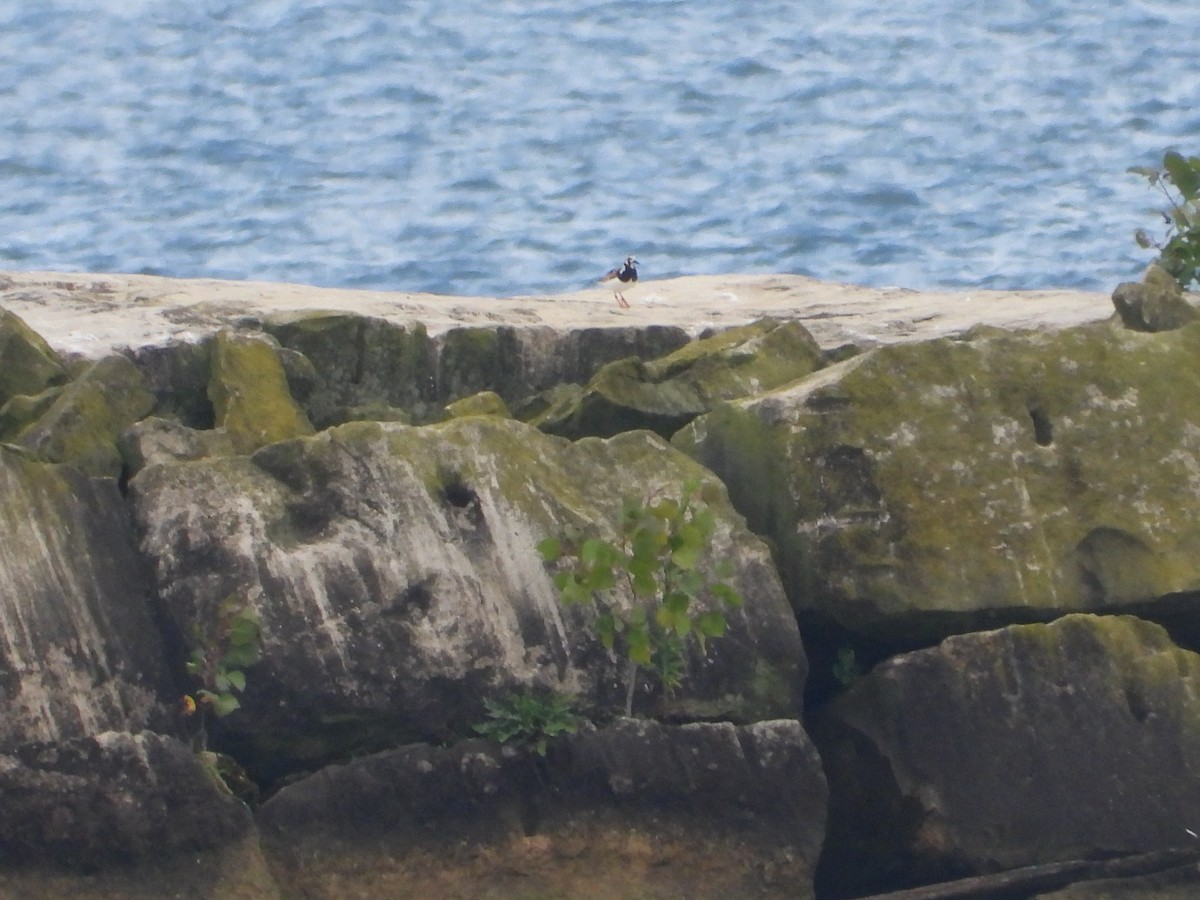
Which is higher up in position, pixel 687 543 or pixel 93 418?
pixel 93 418

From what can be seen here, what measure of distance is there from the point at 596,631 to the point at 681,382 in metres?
1.76

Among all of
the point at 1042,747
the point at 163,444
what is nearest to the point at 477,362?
the point at 163,444

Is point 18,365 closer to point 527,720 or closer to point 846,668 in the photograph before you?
point 527,720

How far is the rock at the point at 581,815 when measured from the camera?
6.25 m

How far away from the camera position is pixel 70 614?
241 inches

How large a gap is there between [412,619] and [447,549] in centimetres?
28

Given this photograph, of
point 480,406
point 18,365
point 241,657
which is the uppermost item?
point 18,365

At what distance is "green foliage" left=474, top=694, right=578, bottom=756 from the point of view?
6.41m

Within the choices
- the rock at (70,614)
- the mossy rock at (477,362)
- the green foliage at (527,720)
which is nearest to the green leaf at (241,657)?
the rock at (70,614)

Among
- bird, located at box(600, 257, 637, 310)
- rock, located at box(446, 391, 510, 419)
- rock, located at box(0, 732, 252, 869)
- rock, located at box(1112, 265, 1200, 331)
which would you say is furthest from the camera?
bird, located at box(600, 257, 637, 310)

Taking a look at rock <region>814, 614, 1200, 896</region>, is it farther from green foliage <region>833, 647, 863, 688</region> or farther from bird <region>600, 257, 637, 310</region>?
bird <region>600, 257, 637, 310</region>

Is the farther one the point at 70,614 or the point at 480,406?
the point at 480,406

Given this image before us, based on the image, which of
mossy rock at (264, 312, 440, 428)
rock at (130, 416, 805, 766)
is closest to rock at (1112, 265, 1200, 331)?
rock at (130, 416, 805, 766)

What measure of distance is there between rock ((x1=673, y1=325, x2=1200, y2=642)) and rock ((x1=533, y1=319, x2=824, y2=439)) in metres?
0.38
